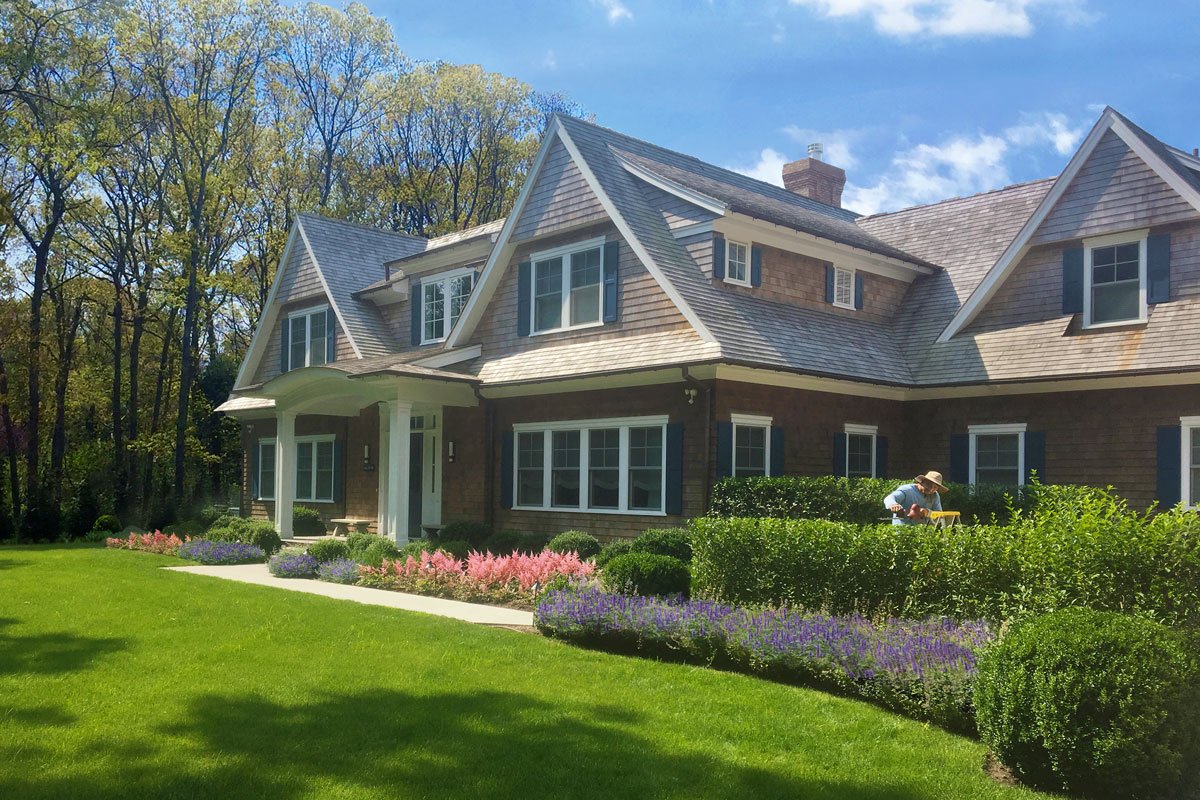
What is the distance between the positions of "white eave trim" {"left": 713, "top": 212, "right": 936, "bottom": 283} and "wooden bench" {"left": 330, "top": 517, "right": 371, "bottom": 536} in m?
10.5

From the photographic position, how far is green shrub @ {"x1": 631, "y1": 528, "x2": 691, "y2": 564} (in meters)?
13.8

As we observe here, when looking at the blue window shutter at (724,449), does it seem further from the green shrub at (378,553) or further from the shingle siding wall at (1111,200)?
the shingle siding wall at (1111,200)

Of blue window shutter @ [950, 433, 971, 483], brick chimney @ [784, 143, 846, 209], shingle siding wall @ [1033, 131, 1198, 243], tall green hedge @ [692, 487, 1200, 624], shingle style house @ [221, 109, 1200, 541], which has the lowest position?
tall green hedge @ [692, 487, 1200, 624]

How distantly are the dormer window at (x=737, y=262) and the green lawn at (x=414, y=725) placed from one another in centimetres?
864

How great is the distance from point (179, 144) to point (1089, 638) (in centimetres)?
3131

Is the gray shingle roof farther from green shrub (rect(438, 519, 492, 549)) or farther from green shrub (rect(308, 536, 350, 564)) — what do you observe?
green shrub (rect(308, 536, 350, 564))

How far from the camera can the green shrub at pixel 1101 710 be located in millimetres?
5426

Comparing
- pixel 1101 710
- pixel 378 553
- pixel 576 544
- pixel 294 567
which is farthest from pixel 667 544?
pixel 1101 710

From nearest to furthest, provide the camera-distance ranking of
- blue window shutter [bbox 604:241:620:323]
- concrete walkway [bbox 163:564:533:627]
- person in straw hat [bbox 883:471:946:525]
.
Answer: person in straw hat [bbox 883:471:946:525] → concrete walkway [bbox 163:564:533:627] → blue window shutter [bbox 604:241:620:323]

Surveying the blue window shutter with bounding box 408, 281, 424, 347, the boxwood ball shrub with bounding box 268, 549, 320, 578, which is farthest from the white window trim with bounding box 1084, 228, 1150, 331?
the blue window shutter with bounding box 408, 281, 424, 347

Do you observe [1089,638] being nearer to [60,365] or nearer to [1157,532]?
[1157,532]

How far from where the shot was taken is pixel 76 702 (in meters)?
7.14

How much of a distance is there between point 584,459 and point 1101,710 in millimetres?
11945

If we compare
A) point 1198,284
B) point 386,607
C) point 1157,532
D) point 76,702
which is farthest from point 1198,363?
point 76,702
